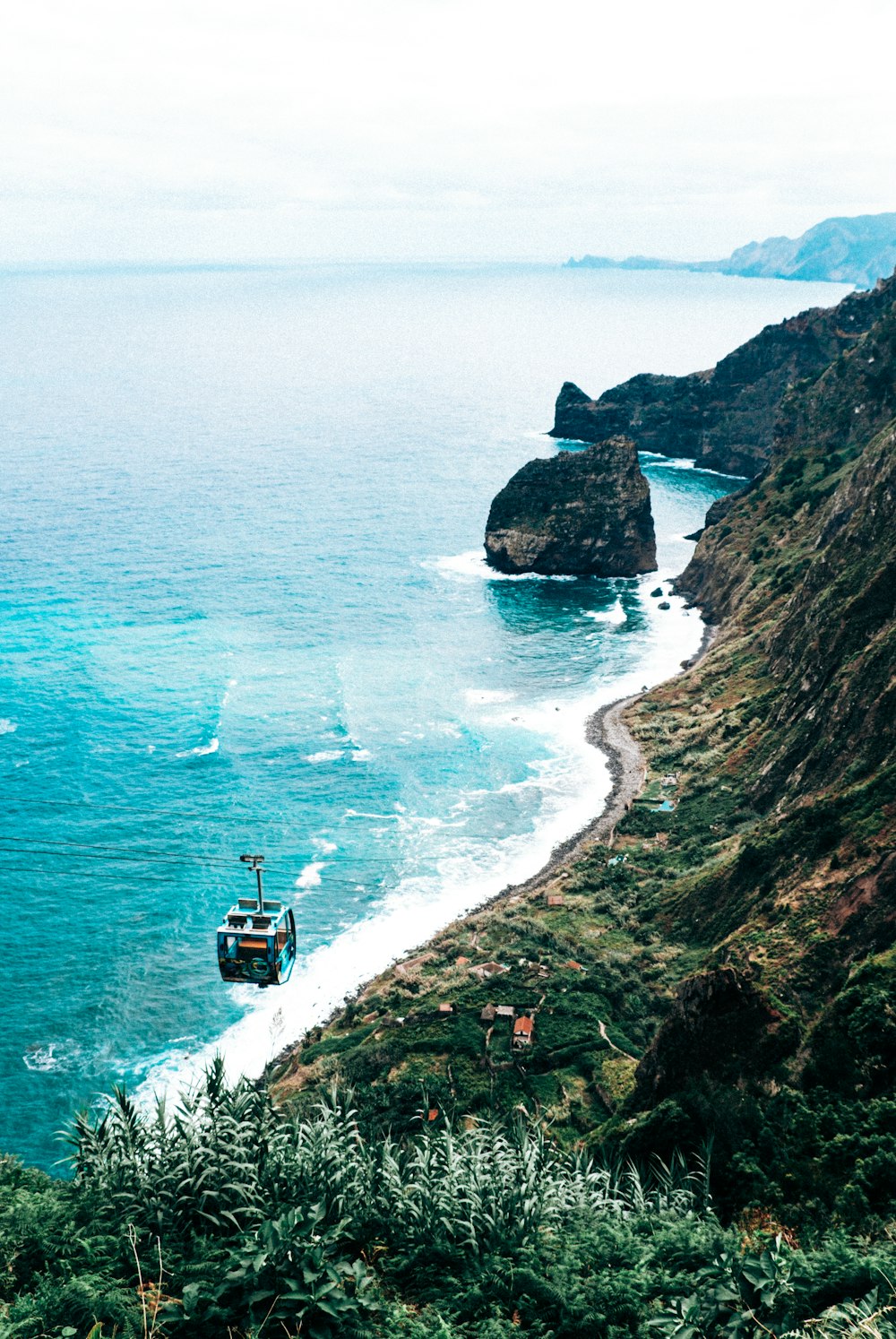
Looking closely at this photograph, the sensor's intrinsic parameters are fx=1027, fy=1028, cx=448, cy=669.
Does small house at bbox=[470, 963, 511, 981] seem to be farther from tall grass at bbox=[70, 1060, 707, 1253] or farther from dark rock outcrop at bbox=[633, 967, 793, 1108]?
tall grass at bbox=[70, 1060, 707, 1253]

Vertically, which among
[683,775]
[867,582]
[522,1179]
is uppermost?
[867,582]

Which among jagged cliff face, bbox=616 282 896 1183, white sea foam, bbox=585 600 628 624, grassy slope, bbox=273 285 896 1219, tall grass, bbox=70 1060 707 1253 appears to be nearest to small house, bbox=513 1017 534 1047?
grassy slope, bbox=273 285 896 1219

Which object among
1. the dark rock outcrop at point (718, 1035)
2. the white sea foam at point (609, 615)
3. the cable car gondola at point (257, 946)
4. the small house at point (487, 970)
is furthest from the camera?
the white sea foam at point (609, 615)

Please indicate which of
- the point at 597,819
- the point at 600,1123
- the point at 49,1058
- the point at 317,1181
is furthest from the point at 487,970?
the point at 317,1181

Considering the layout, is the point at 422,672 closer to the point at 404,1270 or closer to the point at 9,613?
the point at 9,613

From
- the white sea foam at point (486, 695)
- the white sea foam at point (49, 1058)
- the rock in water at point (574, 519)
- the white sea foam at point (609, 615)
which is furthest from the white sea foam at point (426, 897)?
the rock in water at point (574, 519)

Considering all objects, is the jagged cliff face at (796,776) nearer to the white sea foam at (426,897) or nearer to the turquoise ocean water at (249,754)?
the white sea foam at (426,897)

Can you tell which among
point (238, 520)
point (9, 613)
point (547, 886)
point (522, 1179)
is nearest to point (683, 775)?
point (547, 886)
